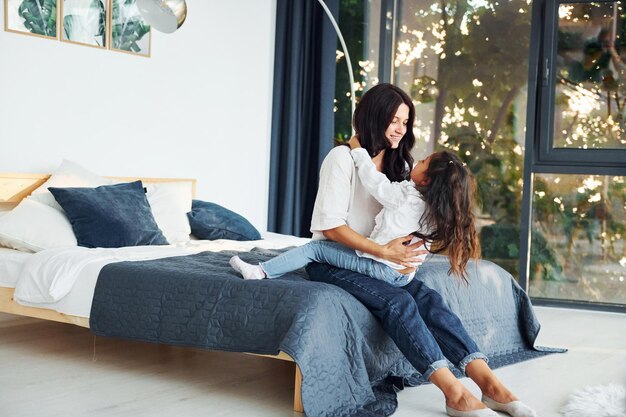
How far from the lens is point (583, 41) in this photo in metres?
5.54

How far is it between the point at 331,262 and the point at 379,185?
1.07 ft

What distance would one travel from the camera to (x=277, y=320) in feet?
9.24

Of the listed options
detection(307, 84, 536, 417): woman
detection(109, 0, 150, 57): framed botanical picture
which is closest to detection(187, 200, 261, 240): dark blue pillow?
detection(109, 0, 150, 57): framed botanical picture

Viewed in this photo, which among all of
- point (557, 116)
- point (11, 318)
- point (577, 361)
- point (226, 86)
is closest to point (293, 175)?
point (226, 86)

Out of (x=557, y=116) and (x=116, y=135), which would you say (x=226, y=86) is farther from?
(x=557, y=116)

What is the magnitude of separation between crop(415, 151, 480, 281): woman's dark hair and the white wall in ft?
7.50

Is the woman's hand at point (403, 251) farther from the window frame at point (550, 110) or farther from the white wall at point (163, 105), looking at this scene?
the window frame at point (550, 110)

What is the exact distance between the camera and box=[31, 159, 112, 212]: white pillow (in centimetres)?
412

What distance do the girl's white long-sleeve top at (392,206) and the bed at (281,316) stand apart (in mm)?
263

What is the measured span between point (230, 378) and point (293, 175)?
2931 mm

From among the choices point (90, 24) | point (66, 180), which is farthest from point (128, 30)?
point (66, 180)

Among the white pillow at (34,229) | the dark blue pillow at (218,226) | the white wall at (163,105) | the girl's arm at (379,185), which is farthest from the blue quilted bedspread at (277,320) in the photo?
the white wall at (163,105)

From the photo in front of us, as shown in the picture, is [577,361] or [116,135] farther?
[116,135]

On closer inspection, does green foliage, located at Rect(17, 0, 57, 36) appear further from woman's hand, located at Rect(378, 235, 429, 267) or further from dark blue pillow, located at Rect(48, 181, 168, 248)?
woman's hand, located at Rect(378, 235, 429, 267)
